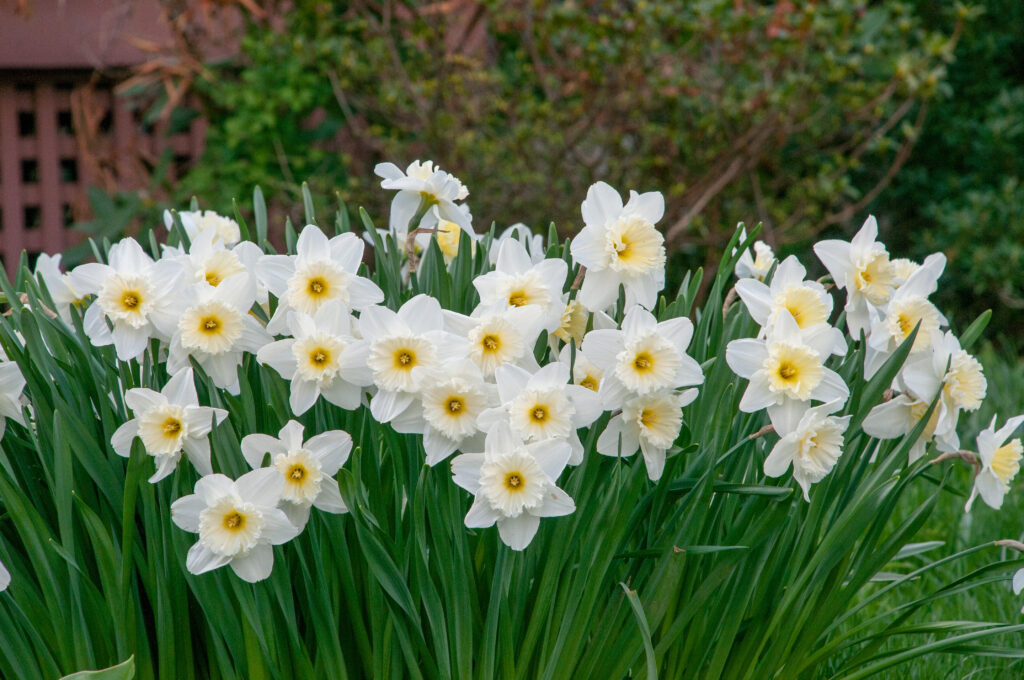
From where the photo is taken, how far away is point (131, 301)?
1000mm

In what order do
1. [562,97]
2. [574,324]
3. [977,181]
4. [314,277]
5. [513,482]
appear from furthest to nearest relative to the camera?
[977,181], [562,97], [574,324], [314,277], [513,482]

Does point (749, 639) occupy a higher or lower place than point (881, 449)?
lower

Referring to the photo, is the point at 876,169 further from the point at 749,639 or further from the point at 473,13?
the point at 749,639

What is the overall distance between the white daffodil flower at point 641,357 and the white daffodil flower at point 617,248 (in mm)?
74

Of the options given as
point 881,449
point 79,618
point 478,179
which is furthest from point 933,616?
point 478,179

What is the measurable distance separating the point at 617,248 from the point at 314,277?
0.33 metres

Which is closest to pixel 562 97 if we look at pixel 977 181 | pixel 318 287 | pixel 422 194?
pixel 977 181

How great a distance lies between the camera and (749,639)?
1.14m

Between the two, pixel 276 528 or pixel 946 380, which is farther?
pixel 946 380

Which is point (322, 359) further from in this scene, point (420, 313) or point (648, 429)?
point (648, 429)

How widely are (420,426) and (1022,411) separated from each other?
273 cm

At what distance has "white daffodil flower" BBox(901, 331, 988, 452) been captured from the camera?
1057 millimetres

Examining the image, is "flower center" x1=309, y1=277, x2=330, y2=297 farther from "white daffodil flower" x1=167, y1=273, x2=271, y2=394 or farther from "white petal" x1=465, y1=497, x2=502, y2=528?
"white petal" x1=465, y1=497, x2=502, y2=528

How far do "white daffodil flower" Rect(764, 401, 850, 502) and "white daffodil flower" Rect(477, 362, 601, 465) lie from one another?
0.73ft
